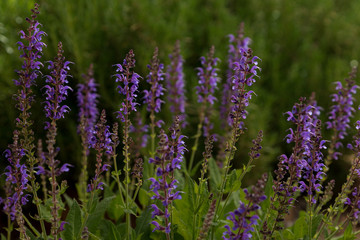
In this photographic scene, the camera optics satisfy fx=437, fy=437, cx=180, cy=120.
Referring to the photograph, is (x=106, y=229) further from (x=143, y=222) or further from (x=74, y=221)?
(x=74, y=221)

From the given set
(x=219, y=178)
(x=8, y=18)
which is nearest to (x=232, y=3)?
(x=8, y=18)

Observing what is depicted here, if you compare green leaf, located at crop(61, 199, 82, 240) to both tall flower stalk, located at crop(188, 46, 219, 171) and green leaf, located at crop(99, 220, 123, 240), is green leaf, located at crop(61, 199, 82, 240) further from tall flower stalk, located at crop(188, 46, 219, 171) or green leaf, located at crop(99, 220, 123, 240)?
tall flower stalk, located at crop(188, 46, 219, 171)

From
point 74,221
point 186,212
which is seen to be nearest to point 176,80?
point 186,212

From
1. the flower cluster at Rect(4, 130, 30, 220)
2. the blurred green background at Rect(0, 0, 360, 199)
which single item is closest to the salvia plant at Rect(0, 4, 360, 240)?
the flower cluster at Rect(4, 130, 30, 220)

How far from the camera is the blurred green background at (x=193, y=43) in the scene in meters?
6.42

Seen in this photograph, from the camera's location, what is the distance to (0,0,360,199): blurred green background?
→ 6.42 meters

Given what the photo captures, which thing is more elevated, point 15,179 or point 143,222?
point 15,179

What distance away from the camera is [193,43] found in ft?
26.6

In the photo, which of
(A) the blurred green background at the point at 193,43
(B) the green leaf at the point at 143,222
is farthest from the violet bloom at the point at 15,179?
(A) the blurred green background at the point at 193,43

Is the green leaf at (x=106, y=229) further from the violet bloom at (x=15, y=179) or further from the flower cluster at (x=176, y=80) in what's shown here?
the flower cluster at (x=176, y=80)

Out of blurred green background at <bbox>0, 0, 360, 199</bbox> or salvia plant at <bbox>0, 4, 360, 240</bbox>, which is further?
blurred green background at <bbox>0, 0, 360, 199</bbox>

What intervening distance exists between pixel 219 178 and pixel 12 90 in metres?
3.23

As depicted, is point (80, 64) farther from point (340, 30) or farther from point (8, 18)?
point (340, 30)

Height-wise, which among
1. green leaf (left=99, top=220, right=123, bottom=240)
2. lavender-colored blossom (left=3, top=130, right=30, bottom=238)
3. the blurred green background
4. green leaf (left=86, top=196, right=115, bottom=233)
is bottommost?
green leaf (left=99, top=220, right=123, bottom=240)
